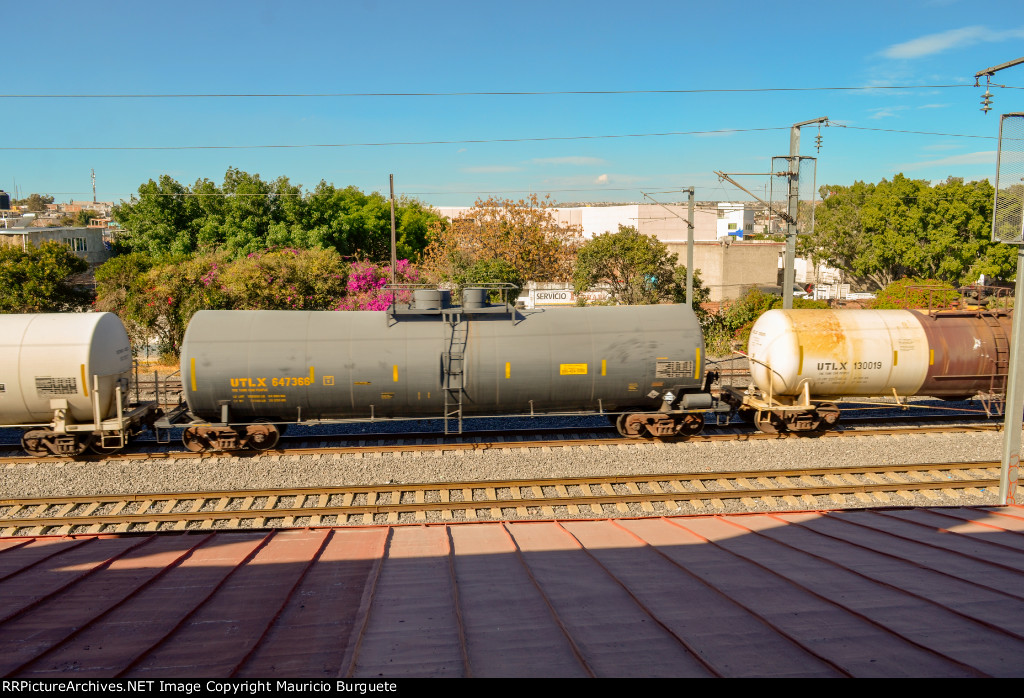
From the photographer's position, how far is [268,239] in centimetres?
4894

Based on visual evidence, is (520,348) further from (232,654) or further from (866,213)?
(866,213)

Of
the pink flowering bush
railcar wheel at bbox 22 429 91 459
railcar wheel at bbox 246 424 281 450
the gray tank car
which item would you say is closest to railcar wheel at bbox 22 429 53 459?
railcar wheel at bbox 22 429 91 459

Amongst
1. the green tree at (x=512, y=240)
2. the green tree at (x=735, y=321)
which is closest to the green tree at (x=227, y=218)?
the green tree at (x=512, y=240)

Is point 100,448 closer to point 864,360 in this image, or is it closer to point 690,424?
point 690,424

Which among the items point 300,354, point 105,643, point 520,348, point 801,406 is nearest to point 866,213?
point 801,406

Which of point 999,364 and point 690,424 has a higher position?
point 999,364

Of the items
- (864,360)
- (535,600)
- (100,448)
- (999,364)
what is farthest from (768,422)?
(100,448)

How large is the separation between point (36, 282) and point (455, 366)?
29.6m

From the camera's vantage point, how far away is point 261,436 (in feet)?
51.9

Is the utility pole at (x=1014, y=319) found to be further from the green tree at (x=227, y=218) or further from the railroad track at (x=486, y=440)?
the green tree at (x=227, y=218)

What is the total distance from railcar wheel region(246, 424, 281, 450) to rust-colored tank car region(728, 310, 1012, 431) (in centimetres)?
1332

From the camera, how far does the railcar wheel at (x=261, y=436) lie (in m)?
15.8

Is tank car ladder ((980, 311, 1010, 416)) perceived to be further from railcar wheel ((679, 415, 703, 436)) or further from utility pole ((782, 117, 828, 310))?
railcar wheel ((679, 415, 703, 436))

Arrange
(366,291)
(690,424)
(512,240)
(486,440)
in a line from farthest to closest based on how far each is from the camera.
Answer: (512,240), (366,291), (486,440), (690,424)
